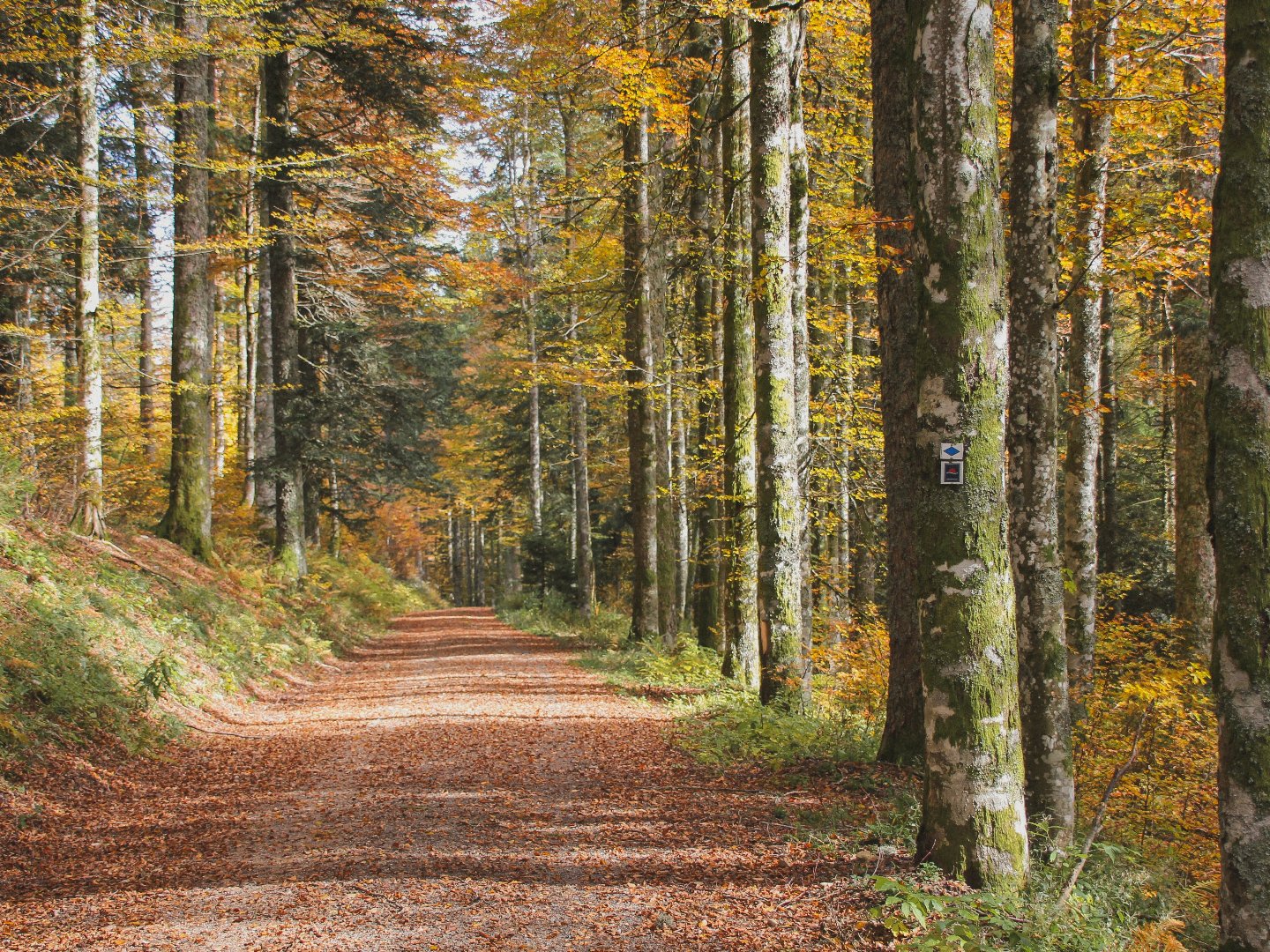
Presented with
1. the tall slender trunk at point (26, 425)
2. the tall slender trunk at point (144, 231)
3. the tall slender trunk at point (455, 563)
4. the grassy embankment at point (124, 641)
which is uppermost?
the tall slender trunk at point (144, 231)

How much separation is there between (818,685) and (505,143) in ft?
64.8

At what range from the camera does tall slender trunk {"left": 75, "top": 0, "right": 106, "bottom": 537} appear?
1084cm

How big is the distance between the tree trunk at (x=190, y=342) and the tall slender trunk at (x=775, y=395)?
994 centimetres

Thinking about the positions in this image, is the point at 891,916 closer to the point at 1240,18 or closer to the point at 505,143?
the point at 1240,18

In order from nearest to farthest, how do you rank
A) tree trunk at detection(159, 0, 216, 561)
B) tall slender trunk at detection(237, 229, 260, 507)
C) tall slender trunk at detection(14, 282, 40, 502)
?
tall slender trunk at detection(14, 282, 40, 502), tree trunk at detection(159, 0, 216, 561), tall slender trunk at detection(237, 229, 260, 507)

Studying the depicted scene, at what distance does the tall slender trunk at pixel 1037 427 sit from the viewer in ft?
17.6

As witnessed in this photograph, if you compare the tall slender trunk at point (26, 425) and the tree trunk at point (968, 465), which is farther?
the tall slender trunk at point (26, 425)

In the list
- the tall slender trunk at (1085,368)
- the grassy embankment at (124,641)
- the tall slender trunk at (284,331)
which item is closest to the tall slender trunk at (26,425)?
the grassy embankment at (124,641)

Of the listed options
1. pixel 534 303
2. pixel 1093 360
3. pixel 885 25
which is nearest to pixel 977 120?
pixel 885 25

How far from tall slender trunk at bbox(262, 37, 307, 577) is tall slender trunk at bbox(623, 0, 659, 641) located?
7168 mm

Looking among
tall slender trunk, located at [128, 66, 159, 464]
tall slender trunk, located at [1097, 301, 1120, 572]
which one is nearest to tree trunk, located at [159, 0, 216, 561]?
tall slender trunk, located at [128, 66, 159, 464]

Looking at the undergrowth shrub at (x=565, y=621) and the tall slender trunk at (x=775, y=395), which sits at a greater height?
the tall slender trunk at (x=775, y=395)

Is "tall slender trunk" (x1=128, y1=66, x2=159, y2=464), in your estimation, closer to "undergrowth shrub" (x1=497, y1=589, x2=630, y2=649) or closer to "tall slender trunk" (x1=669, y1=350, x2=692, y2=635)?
"tall slender trunk" (x1=669, y1=350, x2=692, y2=635)

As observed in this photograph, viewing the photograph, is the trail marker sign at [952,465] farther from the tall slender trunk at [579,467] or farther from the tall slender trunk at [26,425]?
the tall slender trunk at [579,467]
